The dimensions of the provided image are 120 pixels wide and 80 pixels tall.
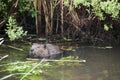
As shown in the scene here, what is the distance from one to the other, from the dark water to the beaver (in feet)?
0.64

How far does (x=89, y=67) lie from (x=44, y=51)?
3.45ft

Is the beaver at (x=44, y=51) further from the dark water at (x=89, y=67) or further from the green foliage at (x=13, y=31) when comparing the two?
the green foliage at (x=13, y=31)

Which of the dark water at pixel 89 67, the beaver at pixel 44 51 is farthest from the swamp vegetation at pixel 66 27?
the beaver at pixel 44 51

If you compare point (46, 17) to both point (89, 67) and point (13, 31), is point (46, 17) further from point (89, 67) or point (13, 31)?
point (89, 67)

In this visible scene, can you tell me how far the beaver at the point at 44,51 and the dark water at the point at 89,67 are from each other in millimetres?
194

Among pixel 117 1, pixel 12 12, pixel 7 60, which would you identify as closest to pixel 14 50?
pixel 7 60

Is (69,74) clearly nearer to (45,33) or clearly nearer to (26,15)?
(45,33)

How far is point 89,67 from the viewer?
14.4ft

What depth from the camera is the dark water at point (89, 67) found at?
13.0 ft

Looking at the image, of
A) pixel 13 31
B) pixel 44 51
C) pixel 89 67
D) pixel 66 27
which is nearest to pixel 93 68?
pixel 89 67

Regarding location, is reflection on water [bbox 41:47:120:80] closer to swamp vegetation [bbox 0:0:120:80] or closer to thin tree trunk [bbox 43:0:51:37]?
swamp vegetation [bbox 0:0:120:80]

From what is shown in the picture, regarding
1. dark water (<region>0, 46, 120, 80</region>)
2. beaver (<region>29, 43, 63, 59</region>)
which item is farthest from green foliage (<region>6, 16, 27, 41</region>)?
beaver (<region>29, 43, 63, 59</region>)

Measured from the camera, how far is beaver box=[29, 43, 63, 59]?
501 cm

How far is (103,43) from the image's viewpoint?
5797mm
